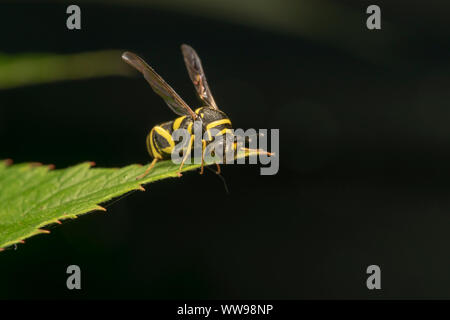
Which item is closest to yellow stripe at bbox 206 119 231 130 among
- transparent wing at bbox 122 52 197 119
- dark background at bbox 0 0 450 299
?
transparent wing at bbox 122 52 197 119

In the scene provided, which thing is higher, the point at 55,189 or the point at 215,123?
Result: the point at 215,123

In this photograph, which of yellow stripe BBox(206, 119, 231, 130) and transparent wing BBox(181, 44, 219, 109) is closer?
yellow stripe BBox(206, 119, 231, 130)

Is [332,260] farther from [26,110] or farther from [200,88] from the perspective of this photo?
[26,110]

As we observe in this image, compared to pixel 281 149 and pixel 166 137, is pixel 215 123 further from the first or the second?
pixel 281 149

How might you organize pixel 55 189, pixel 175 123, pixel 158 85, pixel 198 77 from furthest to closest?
1. pixel 198 77
2. pixel 175 123
3. pixel 158 85
4. pixel 55 189

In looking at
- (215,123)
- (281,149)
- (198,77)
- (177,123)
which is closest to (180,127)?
(177,123)

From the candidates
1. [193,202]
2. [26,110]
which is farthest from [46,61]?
[193,202]

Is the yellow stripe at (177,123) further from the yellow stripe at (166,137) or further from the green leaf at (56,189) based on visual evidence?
the green leaf at (56,189)

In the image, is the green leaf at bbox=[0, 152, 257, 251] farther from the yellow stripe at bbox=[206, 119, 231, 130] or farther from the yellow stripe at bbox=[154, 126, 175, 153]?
the yellow stripe at bbox=[206, 119, 231, 130]
